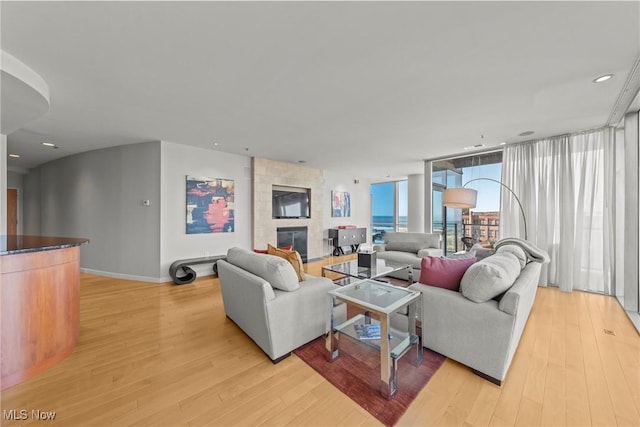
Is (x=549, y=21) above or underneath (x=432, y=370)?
above

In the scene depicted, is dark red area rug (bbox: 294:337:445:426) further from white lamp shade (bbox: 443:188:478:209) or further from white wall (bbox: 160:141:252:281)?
white wall (bbox: 160:141:252:281)

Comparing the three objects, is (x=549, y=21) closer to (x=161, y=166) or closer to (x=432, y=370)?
(x=432, y=370)

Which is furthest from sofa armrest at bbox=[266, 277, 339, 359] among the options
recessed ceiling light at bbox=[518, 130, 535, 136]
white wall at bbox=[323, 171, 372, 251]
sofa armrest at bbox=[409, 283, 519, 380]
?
white wall at bbox=[323, 171, 372, 251]

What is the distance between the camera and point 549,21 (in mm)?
1565

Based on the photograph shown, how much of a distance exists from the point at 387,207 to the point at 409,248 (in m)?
4.36

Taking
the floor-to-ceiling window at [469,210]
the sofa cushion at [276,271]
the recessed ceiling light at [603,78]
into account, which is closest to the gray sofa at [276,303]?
the sofa cushion at [276,271]

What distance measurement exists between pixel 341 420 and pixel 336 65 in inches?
101

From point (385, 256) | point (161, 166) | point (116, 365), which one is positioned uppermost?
point (161, 166)

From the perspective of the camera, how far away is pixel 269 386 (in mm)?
1739

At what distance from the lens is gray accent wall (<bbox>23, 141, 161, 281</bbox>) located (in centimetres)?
432

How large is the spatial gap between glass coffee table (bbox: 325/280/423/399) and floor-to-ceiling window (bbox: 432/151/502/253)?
348 cm

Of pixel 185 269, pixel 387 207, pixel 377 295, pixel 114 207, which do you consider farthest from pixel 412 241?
pixel 114 207

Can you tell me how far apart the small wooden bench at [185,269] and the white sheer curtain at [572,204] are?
5709 mm

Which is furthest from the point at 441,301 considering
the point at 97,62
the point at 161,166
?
the point at 161,166
